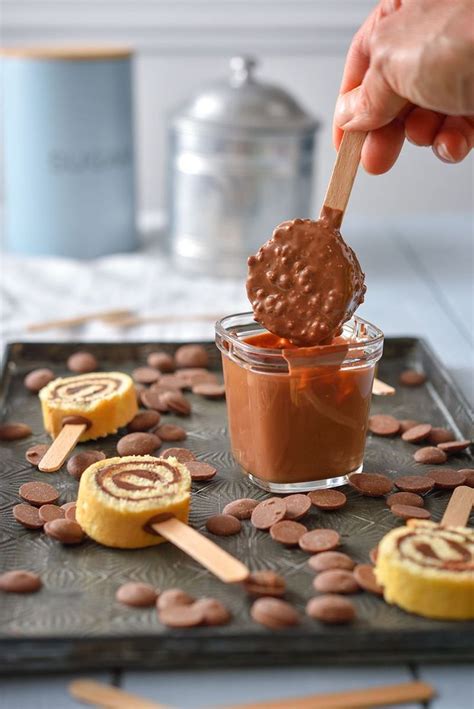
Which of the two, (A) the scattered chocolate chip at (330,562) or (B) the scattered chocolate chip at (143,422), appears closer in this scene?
(A) the scattered chocolate chip at (330,562)

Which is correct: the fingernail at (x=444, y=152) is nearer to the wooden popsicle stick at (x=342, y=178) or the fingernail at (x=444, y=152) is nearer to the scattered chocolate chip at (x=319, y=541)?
the wooden popsicle stick at (x=342, y=178)

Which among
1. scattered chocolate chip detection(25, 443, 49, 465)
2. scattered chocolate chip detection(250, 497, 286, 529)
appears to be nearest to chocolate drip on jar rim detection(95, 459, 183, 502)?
scattered chocolate chip detection(250, 497, 286, 529)

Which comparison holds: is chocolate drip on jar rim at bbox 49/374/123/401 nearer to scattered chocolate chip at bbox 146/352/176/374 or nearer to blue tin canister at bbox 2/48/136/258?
scattered chocolate chip at bbox 146/352/176/374

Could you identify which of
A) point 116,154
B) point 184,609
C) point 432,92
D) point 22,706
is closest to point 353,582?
point 184,609

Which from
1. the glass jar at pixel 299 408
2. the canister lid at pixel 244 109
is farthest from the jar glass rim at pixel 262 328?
the canister lid at pixel 244 109

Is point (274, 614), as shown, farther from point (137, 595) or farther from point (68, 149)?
point (68, 149)

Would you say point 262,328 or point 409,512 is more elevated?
point 262,328

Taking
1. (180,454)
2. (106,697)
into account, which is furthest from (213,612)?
(180,454)
